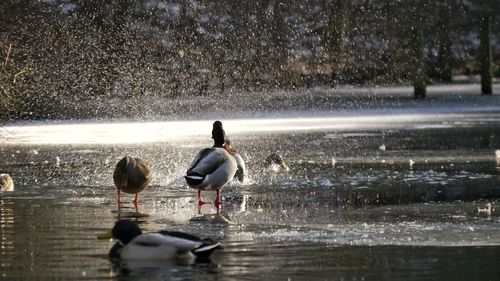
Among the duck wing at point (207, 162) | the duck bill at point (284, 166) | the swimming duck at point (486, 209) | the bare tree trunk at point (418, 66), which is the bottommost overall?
the swimming duck at point (486, 209)

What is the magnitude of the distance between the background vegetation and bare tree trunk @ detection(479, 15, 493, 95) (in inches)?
2.2

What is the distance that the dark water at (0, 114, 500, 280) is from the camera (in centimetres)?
933

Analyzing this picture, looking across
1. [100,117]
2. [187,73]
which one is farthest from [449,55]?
[100,117]

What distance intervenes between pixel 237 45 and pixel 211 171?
2847cm

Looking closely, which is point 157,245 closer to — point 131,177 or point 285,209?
point 285,209

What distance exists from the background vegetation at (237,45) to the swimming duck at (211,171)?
16274mm

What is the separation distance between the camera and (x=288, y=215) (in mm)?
12695

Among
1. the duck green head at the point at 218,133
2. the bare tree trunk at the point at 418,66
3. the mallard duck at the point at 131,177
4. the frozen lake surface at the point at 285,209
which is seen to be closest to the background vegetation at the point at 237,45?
the bare tree trunk at the point at 418,66

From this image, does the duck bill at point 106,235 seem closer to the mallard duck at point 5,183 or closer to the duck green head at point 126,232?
the duck green head at point 126,232

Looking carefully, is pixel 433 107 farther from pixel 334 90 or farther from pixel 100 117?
pixel 100 117

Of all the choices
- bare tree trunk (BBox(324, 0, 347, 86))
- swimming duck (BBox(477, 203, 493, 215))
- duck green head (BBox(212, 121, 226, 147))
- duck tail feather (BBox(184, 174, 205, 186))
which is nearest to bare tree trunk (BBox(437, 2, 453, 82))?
bare tree trunk (BBox(324, 0, 347, 86))

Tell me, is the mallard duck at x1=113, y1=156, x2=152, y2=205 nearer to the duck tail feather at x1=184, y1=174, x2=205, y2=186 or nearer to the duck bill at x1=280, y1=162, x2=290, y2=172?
the duck tail feather at x1=184, y1=174, x2=205, y2=186

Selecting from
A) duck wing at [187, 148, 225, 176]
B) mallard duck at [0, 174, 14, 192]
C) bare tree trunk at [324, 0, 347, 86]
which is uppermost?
bare tree trunk at [324, 0, 347, 86]

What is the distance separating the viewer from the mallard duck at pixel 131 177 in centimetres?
1405
